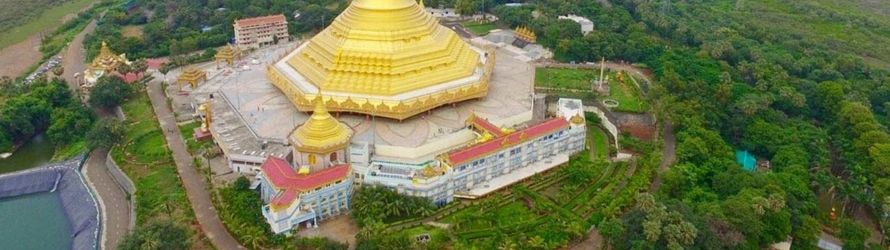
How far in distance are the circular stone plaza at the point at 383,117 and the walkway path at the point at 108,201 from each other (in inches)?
233

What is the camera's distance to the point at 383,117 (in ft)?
139

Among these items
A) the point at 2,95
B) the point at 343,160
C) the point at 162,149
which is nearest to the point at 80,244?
the point at 162,149

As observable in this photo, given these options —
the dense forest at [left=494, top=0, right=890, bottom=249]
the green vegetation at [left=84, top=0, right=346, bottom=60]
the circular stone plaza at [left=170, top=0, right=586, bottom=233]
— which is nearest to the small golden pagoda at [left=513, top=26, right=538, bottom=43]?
the dense forest at [left=494, top=0, right=890, bottom=249]

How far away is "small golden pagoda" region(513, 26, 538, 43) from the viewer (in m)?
62.4

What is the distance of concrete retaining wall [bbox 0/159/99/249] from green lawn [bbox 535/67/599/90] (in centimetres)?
3105

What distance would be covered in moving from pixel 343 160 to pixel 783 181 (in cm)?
2308

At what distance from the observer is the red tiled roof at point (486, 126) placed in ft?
128

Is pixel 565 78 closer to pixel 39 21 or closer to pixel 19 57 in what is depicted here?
pixel 19 57

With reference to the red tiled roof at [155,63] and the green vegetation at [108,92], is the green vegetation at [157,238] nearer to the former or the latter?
the green vegetation at [108,92]

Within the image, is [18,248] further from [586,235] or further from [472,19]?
[472,19]

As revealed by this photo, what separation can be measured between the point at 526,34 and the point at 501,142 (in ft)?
89.7

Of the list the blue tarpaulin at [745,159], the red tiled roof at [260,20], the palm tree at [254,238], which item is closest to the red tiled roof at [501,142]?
the palm tree at [254,238]

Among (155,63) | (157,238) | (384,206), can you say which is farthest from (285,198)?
(155,63)

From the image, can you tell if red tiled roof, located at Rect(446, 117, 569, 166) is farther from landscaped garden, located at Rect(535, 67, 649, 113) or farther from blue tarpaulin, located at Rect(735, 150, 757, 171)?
blue tarpaulin, located at Rect(735, 150, 757, 171)
